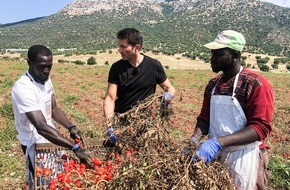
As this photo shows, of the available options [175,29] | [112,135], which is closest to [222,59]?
[112,135]

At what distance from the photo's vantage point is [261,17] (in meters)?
106

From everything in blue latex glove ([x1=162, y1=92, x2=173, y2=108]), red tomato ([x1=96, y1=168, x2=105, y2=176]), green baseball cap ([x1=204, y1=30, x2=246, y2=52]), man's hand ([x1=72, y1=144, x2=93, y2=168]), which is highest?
green baseball cap ([x1=204, y1=30, x2=246, y2=52])

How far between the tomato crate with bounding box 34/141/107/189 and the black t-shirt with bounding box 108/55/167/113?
82 cm

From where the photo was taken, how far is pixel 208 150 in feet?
7.70

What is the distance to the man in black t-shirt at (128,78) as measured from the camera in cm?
412

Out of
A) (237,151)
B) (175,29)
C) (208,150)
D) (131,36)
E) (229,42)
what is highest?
(175,29)

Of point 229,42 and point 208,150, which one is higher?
point 229,42

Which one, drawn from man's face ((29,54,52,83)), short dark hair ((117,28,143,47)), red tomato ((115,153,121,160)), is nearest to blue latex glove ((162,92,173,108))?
red tomato ((115,153,121,160))

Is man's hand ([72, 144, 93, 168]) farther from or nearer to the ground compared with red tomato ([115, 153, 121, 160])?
farther from the ground

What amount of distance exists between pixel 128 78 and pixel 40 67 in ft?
3.72

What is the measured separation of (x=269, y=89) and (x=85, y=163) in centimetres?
158

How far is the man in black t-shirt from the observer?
4.12 metres

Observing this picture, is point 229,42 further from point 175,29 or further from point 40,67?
point 175,29

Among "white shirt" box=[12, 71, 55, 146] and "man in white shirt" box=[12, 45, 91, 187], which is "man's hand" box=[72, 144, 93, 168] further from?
"white shirt" box=[12, 71, 55, 146]
